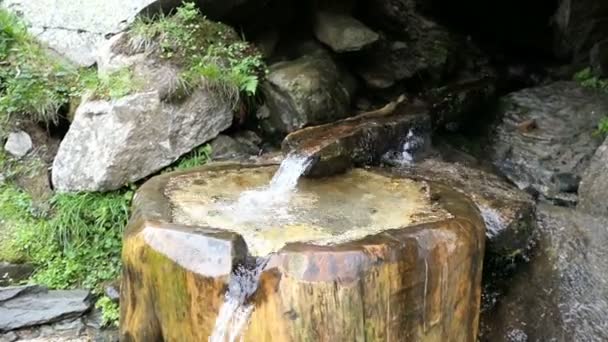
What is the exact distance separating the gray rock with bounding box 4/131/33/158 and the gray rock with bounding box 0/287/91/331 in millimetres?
1317

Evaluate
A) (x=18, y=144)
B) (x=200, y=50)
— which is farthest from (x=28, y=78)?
(x=200, y=50)

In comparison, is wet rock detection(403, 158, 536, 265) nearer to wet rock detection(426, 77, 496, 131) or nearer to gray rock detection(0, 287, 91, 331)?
wet rock detection(426, 77, 496, 131)

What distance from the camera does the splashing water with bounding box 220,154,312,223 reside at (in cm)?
420

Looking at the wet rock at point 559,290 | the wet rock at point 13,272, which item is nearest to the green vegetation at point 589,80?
the wet rock at point 559,290

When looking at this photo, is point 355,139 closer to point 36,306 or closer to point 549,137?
point 549,137

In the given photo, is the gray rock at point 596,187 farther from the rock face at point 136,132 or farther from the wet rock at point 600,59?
the rock face at point 136,132

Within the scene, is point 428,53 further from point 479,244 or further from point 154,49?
point 479,244

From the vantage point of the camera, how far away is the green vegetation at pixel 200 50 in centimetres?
556

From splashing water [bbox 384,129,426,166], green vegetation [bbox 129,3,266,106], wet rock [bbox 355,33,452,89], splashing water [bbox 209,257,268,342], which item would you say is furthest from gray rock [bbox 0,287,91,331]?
wet rock [bbox 355,33,452,89]

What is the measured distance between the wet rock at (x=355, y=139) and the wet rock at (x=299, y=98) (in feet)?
1.11

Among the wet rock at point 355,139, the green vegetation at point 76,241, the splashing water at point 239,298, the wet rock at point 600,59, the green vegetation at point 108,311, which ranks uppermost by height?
the wet rock at point 600,59

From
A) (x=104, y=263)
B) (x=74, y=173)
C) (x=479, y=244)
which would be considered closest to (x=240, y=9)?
(x=74, y=173)

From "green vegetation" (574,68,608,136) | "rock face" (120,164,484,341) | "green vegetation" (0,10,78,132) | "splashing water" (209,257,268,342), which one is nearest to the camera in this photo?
"rock face" (120,164,484,341)

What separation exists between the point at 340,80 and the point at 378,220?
2630 millimetres
